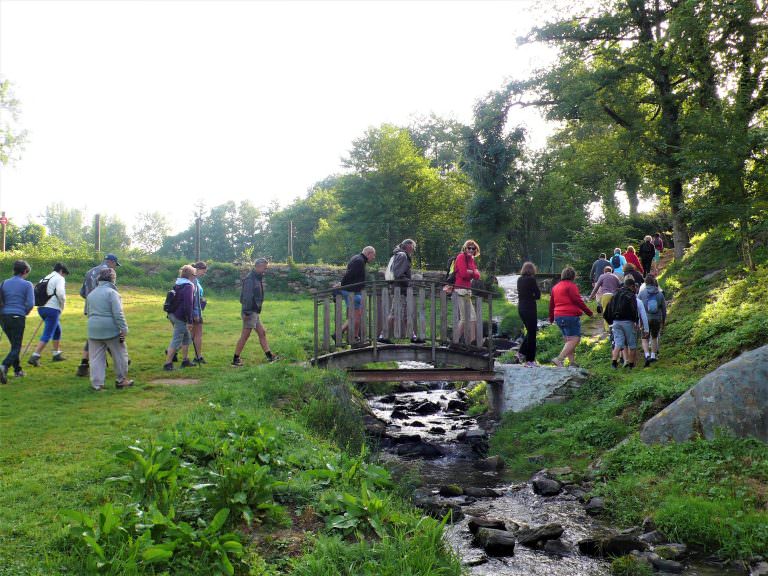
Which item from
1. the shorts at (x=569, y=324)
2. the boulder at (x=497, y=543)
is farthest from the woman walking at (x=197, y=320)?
the boulder at (x=497, y=543)

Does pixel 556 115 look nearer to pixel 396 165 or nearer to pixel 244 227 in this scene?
pixel 396 165

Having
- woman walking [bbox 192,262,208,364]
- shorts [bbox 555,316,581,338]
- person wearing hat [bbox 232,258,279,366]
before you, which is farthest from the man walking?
shorts [bbox 555,316,581,338]

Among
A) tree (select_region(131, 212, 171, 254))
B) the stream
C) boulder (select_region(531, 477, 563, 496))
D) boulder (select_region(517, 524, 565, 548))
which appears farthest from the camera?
tree (select_region(131, 212, 171, 254))

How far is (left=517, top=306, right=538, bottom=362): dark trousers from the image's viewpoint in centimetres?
1252

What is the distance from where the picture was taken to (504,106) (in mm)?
25438

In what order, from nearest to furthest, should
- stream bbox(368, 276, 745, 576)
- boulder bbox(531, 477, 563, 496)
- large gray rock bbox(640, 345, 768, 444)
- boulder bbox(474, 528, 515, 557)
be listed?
stream bbox(368, 276, 745, 576)
boulder bbox(474, 528, 515, 557)
large gray rock bbox(640, 345, 768, 444)
boulder bbox(531, 477, 563, 496)

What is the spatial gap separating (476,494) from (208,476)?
4.00 metres

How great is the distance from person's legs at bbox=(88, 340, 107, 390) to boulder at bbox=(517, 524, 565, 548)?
639 centimetres

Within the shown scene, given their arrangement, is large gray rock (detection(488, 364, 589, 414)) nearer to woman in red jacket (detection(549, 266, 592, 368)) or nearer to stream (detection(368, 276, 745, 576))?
woman in red jacket (detection(549, 266, 592, 368))

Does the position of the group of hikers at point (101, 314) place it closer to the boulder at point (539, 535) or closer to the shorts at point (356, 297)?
the shorts at point (356, 297)

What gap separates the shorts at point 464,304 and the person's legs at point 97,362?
6.10m

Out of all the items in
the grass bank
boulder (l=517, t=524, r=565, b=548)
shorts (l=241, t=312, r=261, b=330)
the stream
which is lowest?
the stream

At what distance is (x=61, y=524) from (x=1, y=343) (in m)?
9.92

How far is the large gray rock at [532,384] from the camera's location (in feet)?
39.2
